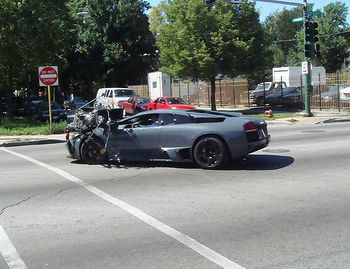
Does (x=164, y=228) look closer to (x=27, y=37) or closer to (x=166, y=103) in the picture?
(x=166, y=103)

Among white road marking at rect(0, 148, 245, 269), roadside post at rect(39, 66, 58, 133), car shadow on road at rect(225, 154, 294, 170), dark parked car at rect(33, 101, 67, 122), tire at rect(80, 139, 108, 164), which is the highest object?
roadside post at rect(39, 66, 58, 133)

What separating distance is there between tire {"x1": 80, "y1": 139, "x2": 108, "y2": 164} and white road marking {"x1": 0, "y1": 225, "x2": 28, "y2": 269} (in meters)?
5.82

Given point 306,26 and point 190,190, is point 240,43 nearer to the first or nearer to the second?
point 306,26

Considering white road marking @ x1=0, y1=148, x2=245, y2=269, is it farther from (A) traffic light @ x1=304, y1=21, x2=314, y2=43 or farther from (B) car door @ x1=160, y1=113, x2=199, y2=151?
(A) traffic light @ x1=304, y1=21, x2=314, y2=43

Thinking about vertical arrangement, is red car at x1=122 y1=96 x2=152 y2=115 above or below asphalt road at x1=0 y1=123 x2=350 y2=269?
above

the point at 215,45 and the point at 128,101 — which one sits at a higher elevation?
the point at 215,45

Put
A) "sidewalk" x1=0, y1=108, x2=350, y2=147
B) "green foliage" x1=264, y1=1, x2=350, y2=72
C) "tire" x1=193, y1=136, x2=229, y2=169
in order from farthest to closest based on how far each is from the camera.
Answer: "green foliage" x1=264, y1=1, x2=350, y2=72 < "sidewalk" x1=0, y1=108, x2=350, y2=147 < "tire" x1=193, y1=136, x2=229, y2=169

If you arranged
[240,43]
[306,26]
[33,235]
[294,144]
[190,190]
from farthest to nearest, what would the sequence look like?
[240,43] → [306,26] → [294,144] → [190,190] → [33,235]

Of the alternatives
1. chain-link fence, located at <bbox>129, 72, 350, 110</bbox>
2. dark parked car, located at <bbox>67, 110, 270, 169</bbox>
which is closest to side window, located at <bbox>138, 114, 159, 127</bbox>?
dark parked car, located at <bbox>67, 110, 270, 169</bbox>

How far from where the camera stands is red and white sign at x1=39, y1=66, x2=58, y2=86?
21.6m

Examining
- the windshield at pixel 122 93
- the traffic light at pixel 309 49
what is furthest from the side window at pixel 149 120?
the windshield at pixel 122 93

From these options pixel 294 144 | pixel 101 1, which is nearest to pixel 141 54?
pixel 101 1

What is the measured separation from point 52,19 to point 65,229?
24.1 metres

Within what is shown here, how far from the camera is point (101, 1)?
47781 mm
